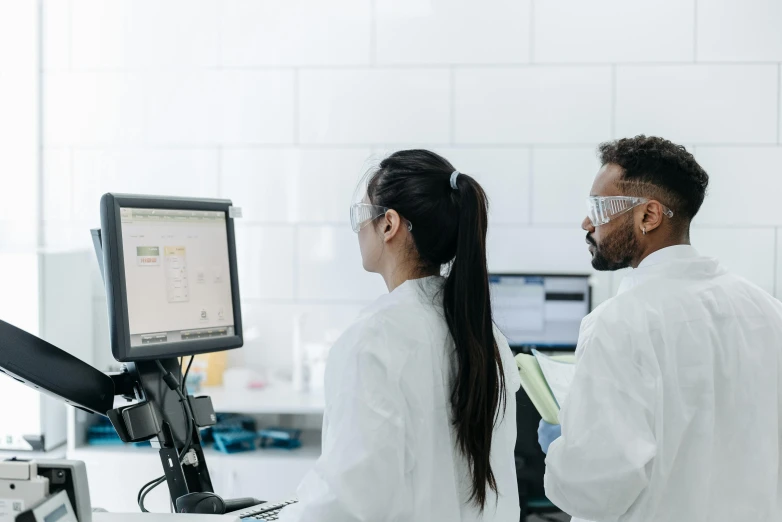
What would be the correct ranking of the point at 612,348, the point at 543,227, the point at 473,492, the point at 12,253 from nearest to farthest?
1. the point at 473,492
2. the point at 612,348
3. the point at 12,253
4. the point at 543,227

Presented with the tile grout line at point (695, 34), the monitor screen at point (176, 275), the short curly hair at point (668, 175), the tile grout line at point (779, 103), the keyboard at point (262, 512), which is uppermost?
the tile grout line at point (695, 34)

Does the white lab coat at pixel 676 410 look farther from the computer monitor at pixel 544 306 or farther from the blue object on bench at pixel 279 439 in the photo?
the blue object on bench at pixel 279 439

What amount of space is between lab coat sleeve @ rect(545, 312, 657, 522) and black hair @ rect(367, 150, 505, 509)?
0.19 m

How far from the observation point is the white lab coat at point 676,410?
1.45m

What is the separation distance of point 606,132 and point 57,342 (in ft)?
7.55

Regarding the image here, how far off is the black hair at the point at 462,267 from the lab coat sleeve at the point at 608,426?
191 mm

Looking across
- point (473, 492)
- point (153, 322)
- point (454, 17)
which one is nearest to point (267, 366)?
point (454, 17)

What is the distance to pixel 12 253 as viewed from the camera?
3021mm

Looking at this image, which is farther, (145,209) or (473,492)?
(145,209)

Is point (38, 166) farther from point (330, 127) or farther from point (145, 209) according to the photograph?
point (145, 209)

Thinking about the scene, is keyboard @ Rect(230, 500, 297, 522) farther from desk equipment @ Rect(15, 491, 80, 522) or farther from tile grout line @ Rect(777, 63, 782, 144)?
tile grout line @ Rect(777, 63, 782, 144)

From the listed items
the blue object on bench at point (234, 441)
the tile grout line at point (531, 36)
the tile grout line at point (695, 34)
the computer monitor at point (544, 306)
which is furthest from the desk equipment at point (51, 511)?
the tile grout line at point (695, 34)

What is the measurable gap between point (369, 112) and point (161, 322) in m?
1.98

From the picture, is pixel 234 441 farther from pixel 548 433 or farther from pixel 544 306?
pixel 548 433
